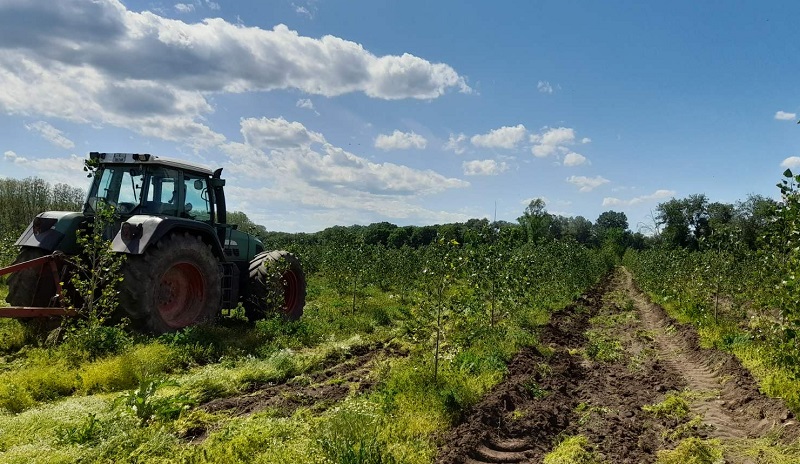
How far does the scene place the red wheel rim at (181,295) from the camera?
8.65 meters

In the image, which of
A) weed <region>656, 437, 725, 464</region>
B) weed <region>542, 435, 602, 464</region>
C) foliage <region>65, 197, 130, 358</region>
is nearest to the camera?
weed <region>542, 435, 602, 464</region>

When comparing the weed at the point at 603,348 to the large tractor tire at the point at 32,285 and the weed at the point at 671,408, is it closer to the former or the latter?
the weed at the point at 671,408

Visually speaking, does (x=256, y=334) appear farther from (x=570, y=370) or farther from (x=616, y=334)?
(x=616, y=334)

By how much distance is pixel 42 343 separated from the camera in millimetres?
7559

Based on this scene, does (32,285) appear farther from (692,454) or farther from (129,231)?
(692,454)

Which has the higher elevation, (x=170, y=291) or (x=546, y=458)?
(x=170, y=291)

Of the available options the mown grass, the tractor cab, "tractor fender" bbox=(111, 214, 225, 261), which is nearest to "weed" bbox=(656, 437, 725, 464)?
the mown grass

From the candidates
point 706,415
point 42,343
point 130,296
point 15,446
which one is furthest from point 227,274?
point 706,415

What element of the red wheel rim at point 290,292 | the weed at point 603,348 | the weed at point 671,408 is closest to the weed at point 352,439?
the weed at point 671,408

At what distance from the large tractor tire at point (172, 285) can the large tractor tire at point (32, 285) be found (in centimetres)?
137

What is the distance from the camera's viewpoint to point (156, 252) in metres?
7.99

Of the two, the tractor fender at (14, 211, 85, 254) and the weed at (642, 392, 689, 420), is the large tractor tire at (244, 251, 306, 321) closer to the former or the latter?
the tractor fender at (14, 211, 85, 254)

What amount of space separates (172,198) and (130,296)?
219cm

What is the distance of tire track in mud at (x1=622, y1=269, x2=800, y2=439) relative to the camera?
6074 mm
